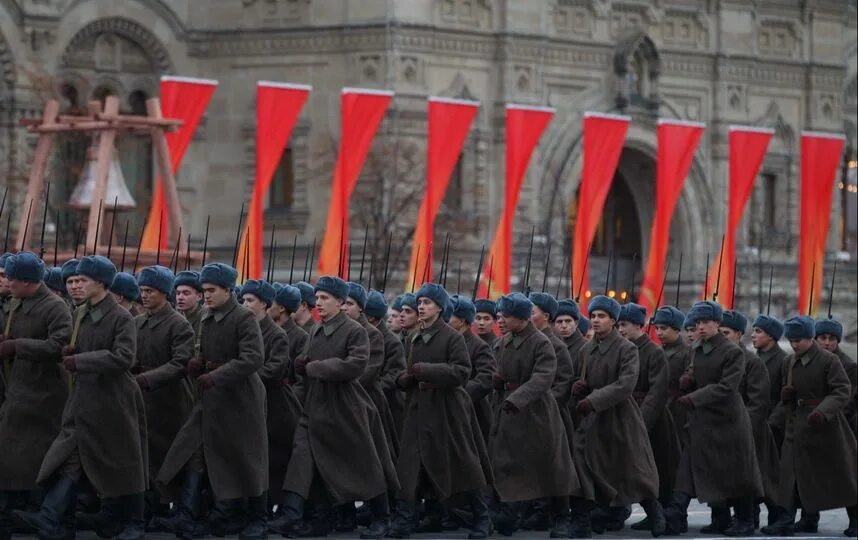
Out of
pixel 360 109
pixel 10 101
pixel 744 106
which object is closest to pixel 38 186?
pixel 360 109

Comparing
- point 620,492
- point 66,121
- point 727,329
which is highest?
point 66,121

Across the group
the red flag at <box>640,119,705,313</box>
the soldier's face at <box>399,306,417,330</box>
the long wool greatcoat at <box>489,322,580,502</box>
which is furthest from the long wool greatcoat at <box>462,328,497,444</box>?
the red flag at <box>640,119,705,313</box>

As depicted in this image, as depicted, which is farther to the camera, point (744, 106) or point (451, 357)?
point (744, 106)

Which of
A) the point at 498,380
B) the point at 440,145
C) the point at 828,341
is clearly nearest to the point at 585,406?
the point at 498,380

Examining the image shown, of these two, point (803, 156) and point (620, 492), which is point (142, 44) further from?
point (620, 492)

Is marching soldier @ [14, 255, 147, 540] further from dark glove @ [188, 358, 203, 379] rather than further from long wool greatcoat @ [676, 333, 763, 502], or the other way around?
long wool greatcoat @ [676, 333, 763, 502]

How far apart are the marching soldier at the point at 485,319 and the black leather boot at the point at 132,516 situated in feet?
14.4

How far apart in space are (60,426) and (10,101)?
2548cm

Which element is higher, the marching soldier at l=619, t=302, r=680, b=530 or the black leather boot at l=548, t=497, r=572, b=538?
the marching soldier at l=619, t=302, r=680, b=530

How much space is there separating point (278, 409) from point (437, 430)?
4.10 feet

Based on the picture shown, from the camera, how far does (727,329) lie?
22125mm

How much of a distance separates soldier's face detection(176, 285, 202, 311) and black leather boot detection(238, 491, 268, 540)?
5.27ft

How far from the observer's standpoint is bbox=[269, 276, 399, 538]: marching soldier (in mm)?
19875

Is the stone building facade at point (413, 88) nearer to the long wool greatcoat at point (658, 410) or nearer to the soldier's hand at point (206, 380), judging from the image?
the long wool greatcoat at point (658, 410)
